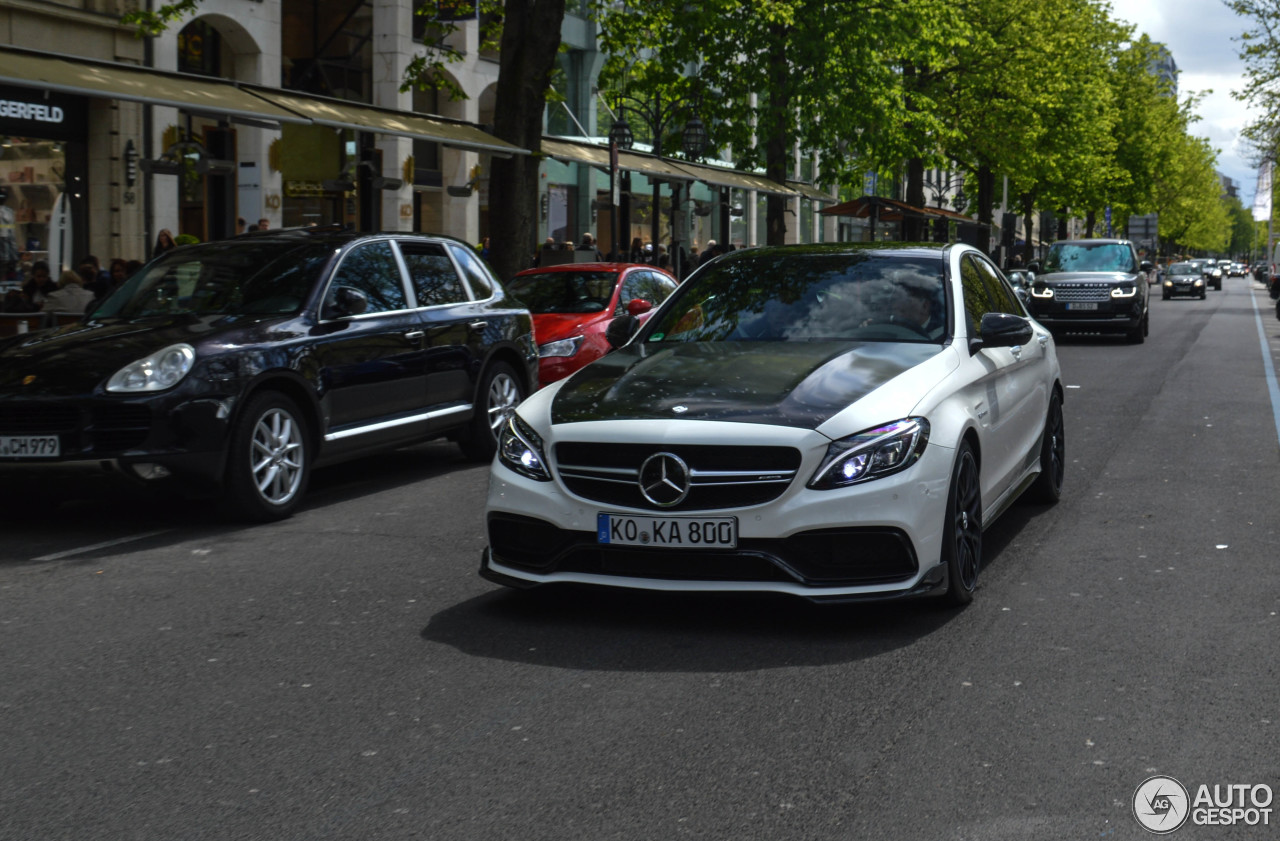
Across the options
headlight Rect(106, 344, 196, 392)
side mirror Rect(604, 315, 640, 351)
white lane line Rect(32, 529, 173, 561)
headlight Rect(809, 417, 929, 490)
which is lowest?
white lane line Rect(32, 529, 173, 561)

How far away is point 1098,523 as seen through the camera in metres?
8.26

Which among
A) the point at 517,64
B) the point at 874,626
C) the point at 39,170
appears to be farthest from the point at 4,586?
the point at 39,170

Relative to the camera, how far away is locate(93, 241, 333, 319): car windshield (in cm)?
924

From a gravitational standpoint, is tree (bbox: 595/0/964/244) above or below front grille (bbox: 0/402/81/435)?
above

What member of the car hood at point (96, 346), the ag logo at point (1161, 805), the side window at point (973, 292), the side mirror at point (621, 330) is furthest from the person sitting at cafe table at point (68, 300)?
the ag logo at point (1161, 805)

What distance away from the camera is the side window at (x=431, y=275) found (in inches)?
412

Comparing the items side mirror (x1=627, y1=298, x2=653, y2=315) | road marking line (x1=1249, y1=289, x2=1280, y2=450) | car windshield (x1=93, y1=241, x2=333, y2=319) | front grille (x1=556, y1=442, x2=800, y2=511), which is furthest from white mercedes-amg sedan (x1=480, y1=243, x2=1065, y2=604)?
side mirror (x1=627, y1=298, x2=653, y2=315)

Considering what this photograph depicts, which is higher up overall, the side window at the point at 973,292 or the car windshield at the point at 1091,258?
the car windshield at the point at 1091,258

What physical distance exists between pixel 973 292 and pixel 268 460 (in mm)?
3906

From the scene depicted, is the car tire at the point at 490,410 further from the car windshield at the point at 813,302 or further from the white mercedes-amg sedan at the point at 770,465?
the white mercedes-amg sedan at the point at 770,465

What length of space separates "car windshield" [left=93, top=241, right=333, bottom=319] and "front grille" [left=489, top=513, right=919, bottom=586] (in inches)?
159

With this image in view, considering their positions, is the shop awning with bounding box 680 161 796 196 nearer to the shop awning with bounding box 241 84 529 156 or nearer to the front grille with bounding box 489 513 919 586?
the shop awning with bounding box 241 84 529 156

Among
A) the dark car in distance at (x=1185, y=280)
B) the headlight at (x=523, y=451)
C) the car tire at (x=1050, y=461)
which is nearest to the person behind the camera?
the headlight at (x=523, y=451)

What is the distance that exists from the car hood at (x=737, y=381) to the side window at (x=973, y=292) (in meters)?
0.55
